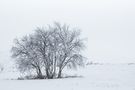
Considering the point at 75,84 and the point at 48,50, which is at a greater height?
the point at 48,50

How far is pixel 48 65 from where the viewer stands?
143 feet

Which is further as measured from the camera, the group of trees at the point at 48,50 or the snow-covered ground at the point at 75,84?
the group of trees at the point at 48,50

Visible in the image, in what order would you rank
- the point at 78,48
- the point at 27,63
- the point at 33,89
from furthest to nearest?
the point at 78,48
the point at 27,63
the point at 33,89

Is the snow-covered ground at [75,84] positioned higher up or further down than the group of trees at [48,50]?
further down

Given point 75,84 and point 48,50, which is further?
point 48,50

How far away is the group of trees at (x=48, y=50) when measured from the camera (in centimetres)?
4188

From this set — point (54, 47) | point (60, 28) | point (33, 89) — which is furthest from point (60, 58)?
point (33, 89)

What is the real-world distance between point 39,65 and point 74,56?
6.34 m

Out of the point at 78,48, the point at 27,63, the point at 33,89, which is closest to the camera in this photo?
the point at 33,89

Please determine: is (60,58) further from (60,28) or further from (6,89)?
(6,89)

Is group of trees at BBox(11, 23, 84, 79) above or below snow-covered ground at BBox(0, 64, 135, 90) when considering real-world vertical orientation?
above

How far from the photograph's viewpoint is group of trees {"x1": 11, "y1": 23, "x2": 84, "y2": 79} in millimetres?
41875

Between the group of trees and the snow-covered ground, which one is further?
the group of trees

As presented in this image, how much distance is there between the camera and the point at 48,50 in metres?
43.1
